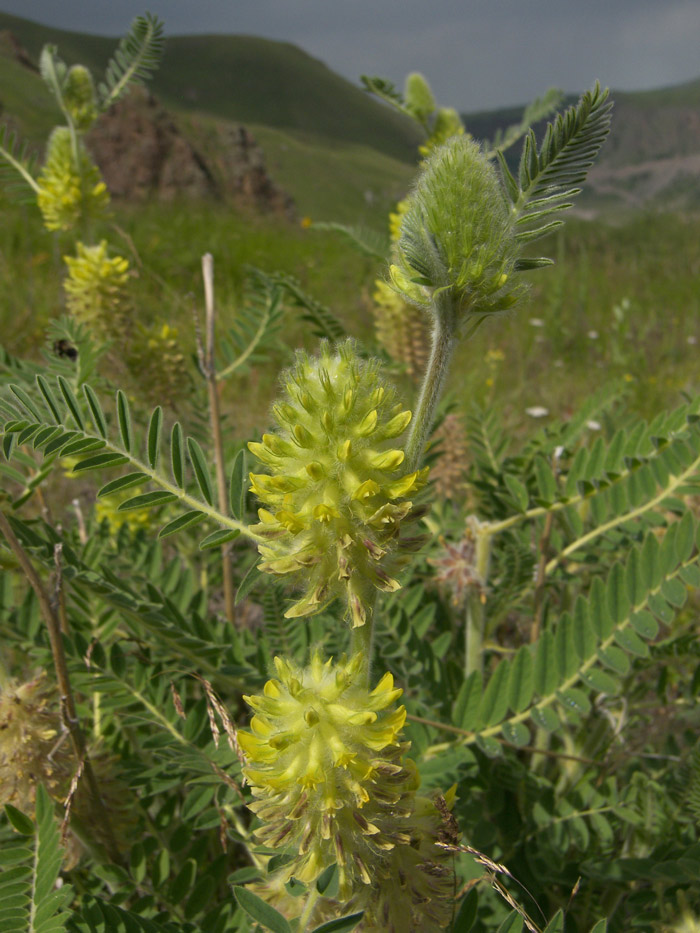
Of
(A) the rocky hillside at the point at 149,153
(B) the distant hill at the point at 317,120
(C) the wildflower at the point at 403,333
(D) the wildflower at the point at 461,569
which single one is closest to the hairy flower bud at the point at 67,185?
(C) the wildflower at the point at 403,333

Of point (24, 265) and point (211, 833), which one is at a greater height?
point (24, 265)

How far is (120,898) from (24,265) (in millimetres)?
5595

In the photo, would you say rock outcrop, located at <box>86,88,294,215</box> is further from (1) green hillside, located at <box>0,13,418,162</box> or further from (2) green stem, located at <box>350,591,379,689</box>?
(1) green hillside, located at <box>0,13,418,162</box>

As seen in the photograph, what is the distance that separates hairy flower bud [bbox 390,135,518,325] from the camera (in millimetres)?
622

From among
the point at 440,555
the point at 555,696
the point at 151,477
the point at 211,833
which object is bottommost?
the point at 211,833

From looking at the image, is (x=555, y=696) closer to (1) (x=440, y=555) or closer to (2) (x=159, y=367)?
(1) (x=440, y=555)

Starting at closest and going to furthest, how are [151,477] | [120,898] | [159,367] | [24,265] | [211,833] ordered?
[151,477] < [120,898] < [211,833] < [159,367] < [24,265]

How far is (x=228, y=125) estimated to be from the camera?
60.6 feet

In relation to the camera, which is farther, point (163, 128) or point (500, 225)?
point (163, 128)

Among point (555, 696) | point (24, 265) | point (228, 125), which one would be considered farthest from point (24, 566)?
point (228, 125)

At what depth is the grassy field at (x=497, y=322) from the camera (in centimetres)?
412

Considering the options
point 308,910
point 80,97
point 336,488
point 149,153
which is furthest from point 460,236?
point 149,153

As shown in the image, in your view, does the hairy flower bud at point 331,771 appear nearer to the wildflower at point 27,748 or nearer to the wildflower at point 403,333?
the wildflower at point 27,748

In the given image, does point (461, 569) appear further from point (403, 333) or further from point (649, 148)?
point (649, 148)
